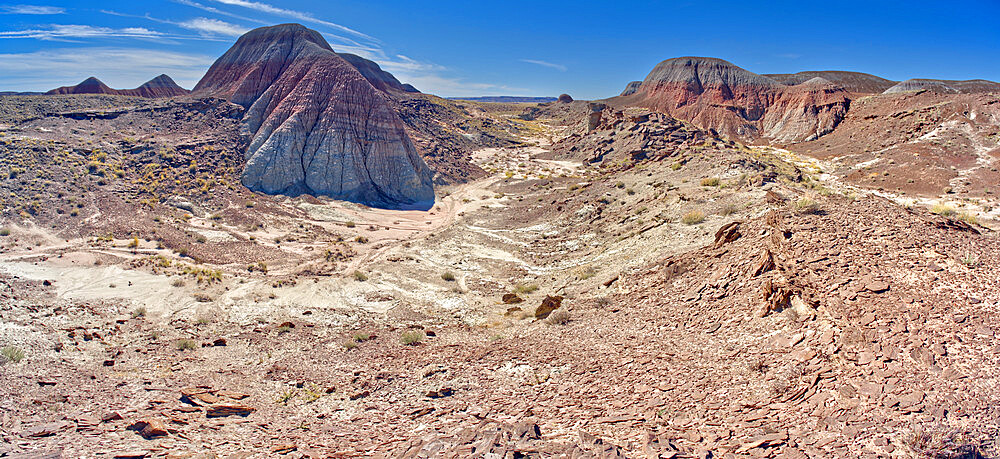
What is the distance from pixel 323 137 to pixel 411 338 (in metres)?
27.5

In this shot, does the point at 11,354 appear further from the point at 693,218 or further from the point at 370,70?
the point at 370,70

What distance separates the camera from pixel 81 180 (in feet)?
88.8

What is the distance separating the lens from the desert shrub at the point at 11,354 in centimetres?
1005

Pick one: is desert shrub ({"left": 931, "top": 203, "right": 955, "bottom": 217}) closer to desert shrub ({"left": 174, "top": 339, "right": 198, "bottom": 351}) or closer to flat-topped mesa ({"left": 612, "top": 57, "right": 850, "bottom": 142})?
desert shrub ({"left": 174, "top": 339, "right": 198, "bottom": 351})

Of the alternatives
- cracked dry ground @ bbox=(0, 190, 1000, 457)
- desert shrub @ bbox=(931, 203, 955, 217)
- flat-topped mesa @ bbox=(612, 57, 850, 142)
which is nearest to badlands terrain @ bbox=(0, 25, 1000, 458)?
cracked dry ground @ bbox=(0, 190, 1000, 457)

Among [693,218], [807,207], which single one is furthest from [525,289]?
[807,207]

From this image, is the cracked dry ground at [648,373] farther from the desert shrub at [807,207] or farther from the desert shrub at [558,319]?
the desert shrub at [558,319]

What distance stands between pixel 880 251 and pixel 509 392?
8977 millimetres

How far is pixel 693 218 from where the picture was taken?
699 inches

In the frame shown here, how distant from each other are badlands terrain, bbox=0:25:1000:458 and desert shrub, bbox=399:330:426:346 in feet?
0.57

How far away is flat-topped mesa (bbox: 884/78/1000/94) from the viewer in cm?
6481

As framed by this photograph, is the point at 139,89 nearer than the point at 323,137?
No

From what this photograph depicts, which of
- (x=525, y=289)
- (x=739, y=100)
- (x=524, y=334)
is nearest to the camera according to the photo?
(x=524, y=334)

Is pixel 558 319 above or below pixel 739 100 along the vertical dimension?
below
